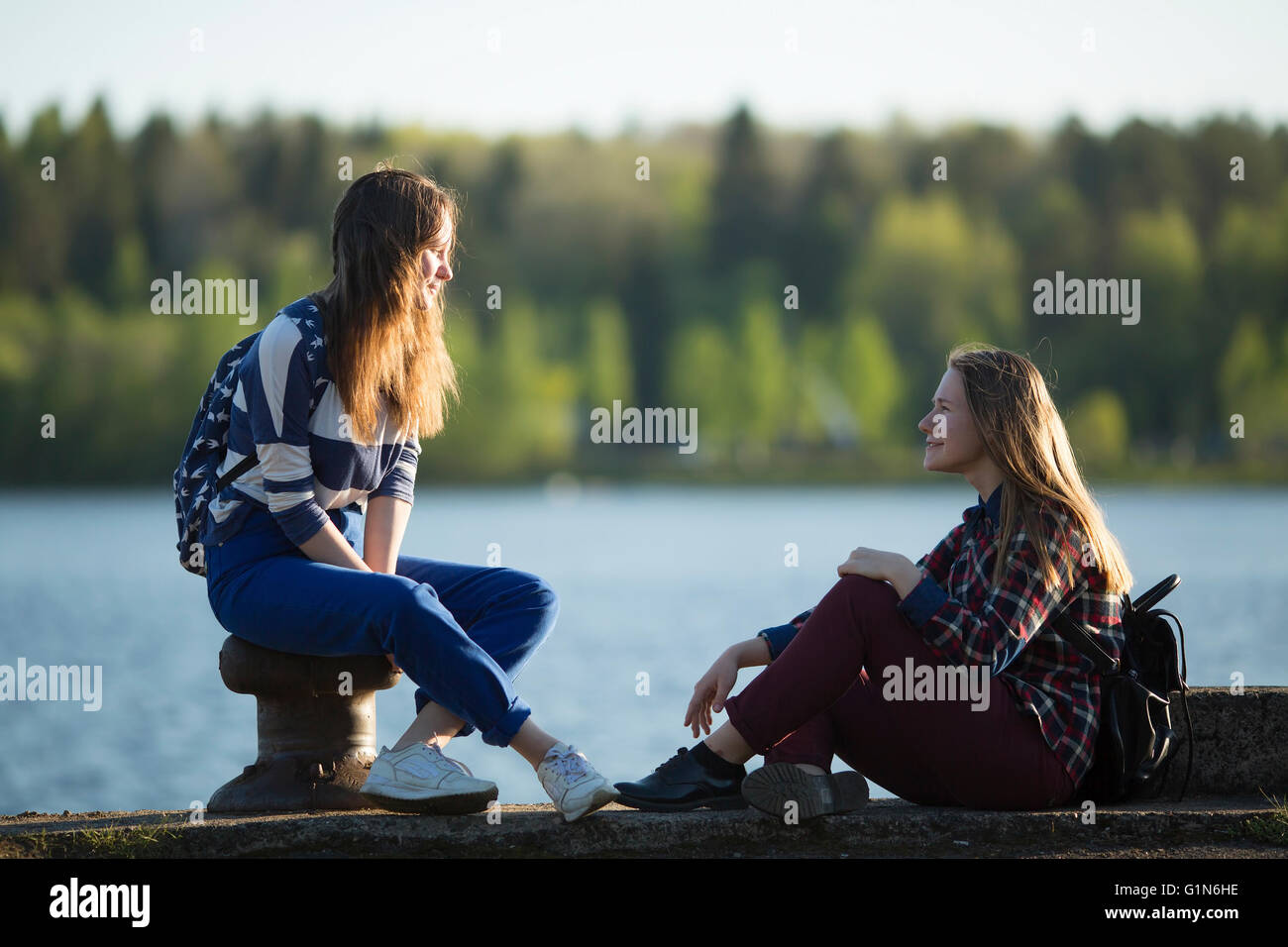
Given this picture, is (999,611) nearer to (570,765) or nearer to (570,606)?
(570,765)

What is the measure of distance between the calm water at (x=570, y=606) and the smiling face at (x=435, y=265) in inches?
202

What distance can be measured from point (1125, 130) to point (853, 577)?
256 feet

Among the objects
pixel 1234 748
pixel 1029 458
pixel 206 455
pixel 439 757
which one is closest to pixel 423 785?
pixel 439 757

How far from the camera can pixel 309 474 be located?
386 cm

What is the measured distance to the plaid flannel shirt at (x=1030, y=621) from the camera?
3520mm

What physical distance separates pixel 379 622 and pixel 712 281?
7639 cm

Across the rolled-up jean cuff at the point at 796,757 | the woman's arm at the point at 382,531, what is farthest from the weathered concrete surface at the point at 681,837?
the woman's arm at the point at 382,531

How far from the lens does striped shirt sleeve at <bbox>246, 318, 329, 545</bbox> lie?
3820mm

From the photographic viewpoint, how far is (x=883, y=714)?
3.71m

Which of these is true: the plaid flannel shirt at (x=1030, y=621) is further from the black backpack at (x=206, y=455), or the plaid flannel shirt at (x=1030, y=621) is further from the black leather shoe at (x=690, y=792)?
the black backpack at (x=206, y=455)
